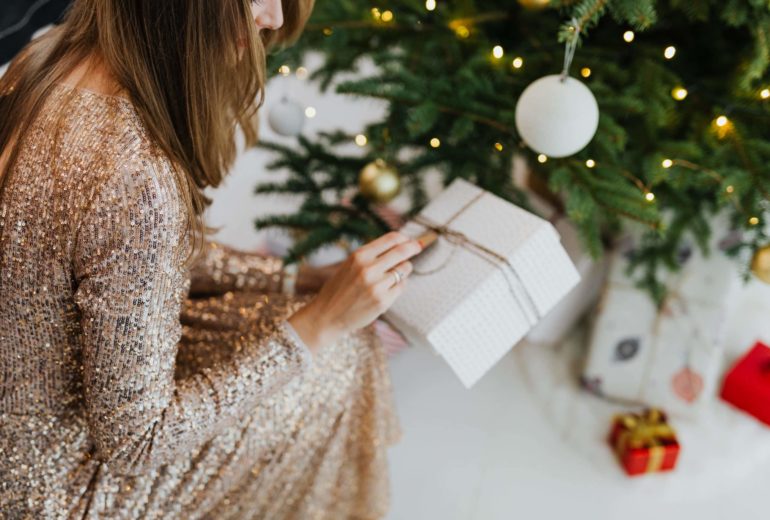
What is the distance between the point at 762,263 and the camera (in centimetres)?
109

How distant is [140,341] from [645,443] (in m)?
0.97

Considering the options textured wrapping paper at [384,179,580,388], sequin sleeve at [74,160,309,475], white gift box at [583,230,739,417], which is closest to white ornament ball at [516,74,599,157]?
textured wrapping paper at [384,179,580,388]

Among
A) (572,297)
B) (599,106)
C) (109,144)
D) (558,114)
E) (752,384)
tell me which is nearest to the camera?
(109,144)

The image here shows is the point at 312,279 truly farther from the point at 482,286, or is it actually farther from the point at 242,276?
the point at 482,286

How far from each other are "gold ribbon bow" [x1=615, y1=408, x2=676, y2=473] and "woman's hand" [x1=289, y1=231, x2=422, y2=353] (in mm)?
680

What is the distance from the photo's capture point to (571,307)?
5.07 ft

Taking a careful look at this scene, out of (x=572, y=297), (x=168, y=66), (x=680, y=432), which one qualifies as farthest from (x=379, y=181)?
(x=680, y=432)

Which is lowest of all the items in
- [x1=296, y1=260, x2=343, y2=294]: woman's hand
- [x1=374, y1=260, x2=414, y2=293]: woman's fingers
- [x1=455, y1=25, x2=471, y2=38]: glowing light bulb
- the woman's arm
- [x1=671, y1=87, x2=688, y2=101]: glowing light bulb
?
[x1=296, y1=260, x2=343, y2=294]: woman's hand

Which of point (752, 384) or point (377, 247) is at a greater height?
point (377, 247)

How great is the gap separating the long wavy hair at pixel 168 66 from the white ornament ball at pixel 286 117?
376 millimetres

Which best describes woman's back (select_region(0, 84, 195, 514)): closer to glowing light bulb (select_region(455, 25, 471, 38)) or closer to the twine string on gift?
the twine string on gift

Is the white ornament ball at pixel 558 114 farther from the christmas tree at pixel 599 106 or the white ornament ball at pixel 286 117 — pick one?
the white ornament ball at pixel 286 117

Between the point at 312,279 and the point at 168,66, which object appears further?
the point at 312,279

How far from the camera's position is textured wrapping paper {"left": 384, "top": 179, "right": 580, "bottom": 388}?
890mm
